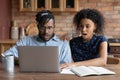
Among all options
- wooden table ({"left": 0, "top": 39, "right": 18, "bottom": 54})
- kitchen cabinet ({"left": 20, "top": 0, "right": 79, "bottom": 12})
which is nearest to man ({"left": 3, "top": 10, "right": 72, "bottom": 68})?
wooden table ({"left": 0, "top": 39, "right": 18, "bottom": 54})

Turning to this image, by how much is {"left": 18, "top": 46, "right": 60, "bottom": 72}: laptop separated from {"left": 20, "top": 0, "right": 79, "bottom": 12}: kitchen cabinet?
270 cm

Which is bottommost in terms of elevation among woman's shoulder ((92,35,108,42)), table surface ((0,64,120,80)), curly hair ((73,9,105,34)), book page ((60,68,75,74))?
table surface ((0,64,120,80))

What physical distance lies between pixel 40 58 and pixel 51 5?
109 inches

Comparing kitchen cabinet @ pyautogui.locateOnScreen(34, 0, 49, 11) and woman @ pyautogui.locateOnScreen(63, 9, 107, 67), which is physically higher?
kitchen cabinet @ pyautogui.locateOnScreen(34, 0, 49, 11)

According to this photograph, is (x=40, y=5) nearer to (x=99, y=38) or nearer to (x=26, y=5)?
(x=26, y=5)

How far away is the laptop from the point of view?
2.06 meters

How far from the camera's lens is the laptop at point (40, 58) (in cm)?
206

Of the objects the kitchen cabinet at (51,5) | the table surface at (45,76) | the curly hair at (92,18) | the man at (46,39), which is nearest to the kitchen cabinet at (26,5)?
the kitchen cabinet at (51,5)

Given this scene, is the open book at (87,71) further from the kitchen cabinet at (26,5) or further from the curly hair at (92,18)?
the kitchen cabinet at (26,5)

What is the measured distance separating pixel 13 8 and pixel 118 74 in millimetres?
3221

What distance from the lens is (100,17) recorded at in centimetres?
289

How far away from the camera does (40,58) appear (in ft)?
6.81

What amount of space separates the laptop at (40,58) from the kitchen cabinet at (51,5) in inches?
106

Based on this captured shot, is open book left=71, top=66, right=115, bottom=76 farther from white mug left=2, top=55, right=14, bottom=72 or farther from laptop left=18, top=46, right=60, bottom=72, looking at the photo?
white mug left=2, top=55, right=14, bottom=72
